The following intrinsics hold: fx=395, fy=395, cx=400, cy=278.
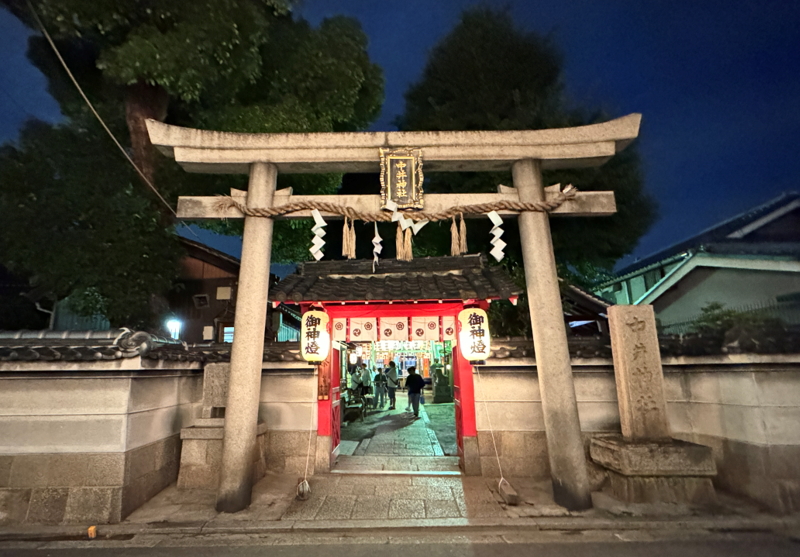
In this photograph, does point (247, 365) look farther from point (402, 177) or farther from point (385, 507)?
point (402, 177)

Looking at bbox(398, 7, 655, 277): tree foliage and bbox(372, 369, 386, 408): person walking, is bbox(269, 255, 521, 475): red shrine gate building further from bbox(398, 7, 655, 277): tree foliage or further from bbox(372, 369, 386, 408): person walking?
bbox(372, 369, 386, 408): person walking

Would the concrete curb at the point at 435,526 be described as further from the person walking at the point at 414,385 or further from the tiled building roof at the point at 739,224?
the tiled building roof at the point at 739,224

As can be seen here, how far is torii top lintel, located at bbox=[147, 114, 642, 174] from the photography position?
7.65 meters

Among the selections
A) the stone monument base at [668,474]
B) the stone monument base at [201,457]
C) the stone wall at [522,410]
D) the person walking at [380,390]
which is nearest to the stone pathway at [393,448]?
the stone wall at [522,410]

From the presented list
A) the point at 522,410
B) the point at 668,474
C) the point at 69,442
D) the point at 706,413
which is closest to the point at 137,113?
the point at 69,442

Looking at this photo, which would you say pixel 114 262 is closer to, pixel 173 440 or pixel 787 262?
pixel 173 440

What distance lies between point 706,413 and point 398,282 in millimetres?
6926

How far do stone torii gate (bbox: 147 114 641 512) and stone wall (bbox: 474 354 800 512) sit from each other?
196cm

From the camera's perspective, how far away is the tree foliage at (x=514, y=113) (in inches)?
546

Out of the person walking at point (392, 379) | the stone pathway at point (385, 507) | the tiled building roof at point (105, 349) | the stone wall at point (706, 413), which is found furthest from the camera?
the person walking at point (392, 379)

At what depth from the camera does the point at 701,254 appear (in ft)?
54.5

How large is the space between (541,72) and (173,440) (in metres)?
17.3

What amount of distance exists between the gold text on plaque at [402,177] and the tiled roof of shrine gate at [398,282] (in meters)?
1.98

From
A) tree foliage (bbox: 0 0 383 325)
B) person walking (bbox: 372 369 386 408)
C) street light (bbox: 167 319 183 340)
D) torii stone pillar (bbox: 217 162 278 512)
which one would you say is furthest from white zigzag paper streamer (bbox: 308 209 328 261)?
person walking (bbox: 372 369 386 408)
